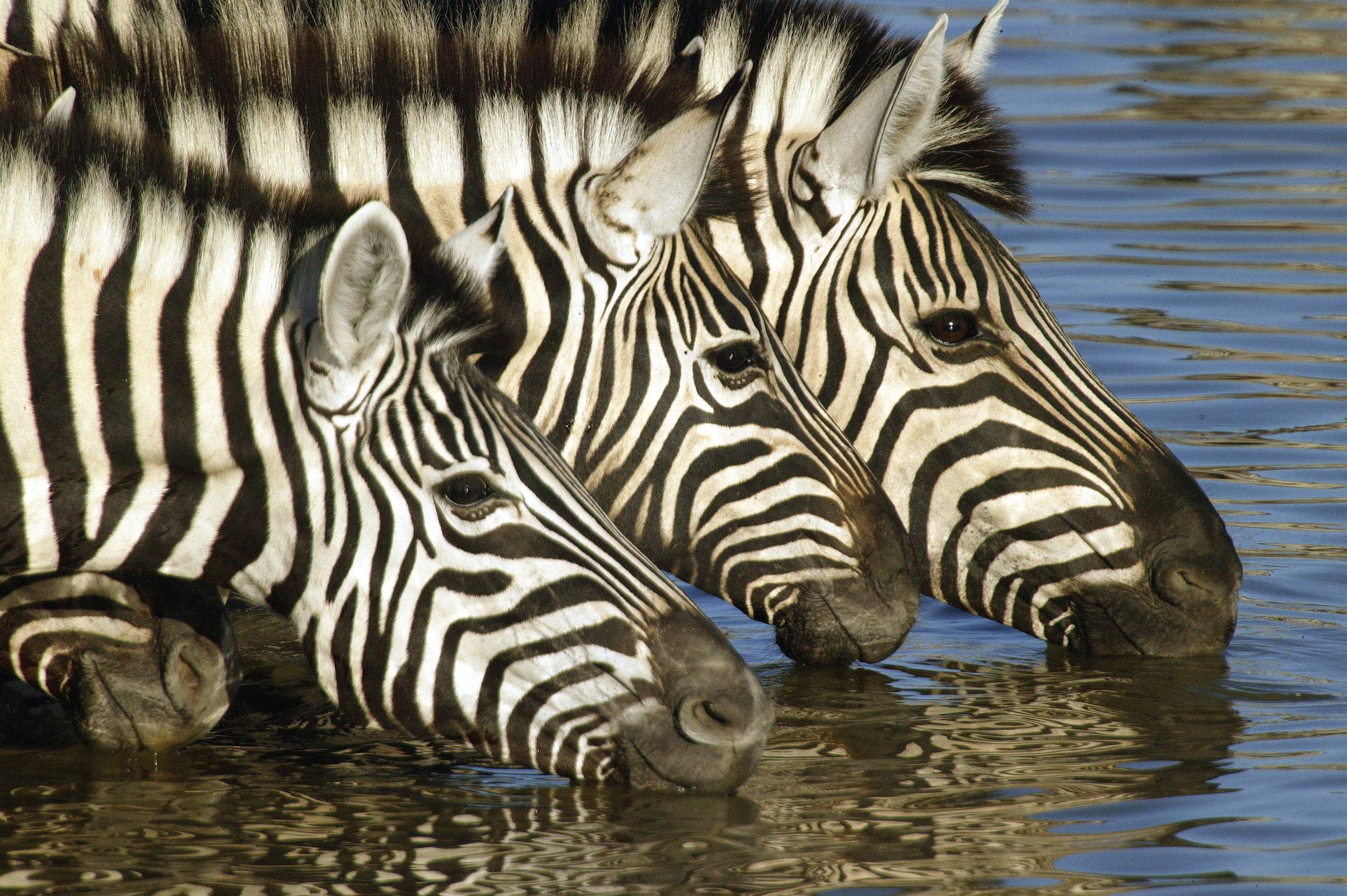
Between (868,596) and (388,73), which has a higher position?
(388,73)

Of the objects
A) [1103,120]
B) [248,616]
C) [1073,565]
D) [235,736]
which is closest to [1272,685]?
[1073,565]

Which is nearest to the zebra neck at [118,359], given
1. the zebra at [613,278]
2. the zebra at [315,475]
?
the zebra at [315,475]

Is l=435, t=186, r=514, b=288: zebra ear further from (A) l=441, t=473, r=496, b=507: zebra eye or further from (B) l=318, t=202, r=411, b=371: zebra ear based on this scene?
(A) l=441, t=473, r=496, b=507: zebra eye

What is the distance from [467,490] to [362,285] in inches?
25.5

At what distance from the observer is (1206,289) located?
44.5 feet

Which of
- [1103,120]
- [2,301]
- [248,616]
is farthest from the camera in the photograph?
[1103,120]

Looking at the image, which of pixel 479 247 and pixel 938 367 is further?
pixel 938 367

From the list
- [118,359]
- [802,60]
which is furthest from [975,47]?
[118,359]

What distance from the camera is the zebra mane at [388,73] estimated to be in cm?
615

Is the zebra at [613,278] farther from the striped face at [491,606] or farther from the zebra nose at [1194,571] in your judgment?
the zebra nose at [1194,571]

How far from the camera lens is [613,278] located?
6.63m

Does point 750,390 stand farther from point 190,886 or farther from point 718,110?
point 190,886

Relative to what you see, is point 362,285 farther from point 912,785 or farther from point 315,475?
point 912,785

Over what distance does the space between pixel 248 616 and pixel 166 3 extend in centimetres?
300
